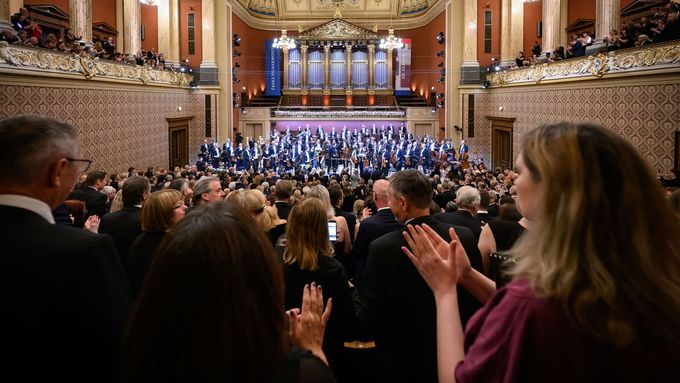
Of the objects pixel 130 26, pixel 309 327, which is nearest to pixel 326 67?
pixel 130 26

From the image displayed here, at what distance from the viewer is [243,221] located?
1.19 m

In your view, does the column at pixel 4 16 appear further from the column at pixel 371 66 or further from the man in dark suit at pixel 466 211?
the column at pixel 371 66

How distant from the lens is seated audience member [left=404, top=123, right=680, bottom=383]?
1.08 m

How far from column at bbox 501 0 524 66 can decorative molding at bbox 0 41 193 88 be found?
12.4 metres

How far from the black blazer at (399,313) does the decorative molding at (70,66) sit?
30.7ft

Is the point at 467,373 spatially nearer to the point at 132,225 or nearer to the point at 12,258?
the point at 12,258

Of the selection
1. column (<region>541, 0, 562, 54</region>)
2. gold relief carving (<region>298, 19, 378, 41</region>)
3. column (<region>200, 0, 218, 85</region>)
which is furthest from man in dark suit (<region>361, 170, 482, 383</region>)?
gold relief carving (<region>298, 19, 378, 41</region>)

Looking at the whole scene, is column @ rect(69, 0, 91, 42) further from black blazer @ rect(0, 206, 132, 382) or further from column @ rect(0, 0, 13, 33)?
black blazer @ rect(0, 206, 132, 382)

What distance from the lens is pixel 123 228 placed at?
3867 mm

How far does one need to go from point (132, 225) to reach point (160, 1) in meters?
18.3

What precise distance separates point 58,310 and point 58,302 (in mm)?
20

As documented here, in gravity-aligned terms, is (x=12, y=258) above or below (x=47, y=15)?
below

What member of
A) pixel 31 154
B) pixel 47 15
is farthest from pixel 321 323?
pixel 47 15

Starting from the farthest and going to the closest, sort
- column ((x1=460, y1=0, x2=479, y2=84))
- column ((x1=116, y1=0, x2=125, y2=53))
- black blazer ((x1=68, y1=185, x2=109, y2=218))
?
1. column ((x1=460, y1=0, x2=479, y2=84))
2. column ((x1=116, y1=0, x2=125, y2=53))
3. black blazer ((x1=68, y1=185, x2=109, y2=218))
